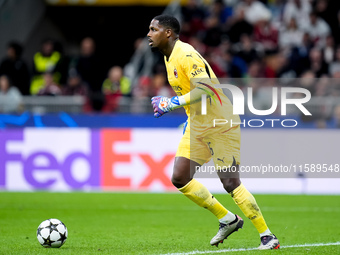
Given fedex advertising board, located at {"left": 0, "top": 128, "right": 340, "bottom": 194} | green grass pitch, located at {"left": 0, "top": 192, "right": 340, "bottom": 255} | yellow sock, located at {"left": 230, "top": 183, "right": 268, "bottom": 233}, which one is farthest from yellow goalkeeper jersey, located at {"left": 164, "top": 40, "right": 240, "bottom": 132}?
fedex advertising board, located at {"left": 0, "top": 128, "right": 340, "bottom": 194}

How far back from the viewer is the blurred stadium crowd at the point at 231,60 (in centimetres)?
1479

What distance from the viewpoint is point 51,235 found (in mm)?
7438

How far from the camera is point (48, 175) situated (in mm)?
14227

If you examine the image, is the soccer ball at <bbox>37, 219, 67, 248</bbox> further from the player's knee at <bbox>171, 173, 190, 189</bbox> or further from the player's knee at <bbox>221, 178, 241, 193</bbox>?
the player's knee at <bbox>221, 178, 241, 193</bbox>

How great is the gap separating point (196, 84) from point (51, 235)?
7.30ft

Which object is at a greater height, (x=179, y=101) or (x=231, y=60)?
(x=231, y=60)

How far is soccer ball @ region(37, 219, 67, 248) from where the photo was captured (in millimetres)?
7441

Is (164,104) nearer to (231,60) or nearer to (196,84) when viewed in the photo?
(196,84)

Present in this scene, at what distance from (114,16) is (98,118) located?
7.66m

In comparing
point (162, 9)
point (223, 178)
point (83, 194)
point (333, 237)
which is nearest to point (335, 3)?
point (162, 9)

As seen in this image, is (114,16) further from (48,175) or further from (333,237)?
(333,237)

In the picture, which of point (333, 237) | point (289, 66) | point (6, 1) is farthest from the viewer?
point (6, 1)

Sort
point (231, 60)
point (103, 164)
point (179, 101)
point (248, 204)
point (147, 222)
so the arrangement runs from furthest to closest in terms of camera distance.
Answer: point (231, 60)
point (103, 164)
point (147, 222)
point (248, 204)
point (179, 101)

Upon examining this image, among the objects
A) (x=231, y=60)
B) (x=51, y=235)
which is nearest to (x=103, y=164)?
(x=231, y=60)
